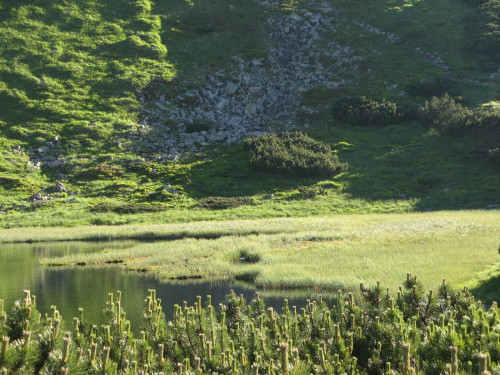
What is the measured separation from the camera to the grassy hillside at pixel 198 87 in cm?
4891

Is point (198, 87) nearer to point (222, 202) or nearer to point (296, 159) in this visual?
point (296, 159)

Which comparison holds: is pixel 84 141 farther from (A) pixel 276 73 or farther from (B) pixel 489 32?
(B) pixel 489 32

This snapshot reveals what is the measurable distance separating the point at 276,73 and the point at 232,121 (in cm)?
1511

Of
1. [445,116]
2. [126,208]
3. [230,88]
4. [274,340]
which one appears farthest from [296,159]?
[274,340]

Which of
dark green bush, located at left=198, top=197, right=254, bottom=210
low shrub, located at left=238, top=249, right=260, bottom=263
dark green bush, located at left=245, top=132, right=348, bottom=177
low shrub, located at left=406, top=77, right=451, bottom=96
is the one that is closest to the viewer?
low shrub, located at left=238, top=249, right=260, bottom=263

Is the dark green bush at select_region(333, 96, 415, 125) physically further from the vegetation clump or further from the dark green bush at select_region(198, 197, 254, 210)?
the vegetation clump

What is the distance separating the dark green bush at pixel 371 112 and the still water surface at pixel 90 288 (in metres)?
44.6

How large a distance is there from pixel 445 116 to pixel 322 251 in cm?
3796

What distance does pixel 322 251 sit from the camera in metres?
29.0

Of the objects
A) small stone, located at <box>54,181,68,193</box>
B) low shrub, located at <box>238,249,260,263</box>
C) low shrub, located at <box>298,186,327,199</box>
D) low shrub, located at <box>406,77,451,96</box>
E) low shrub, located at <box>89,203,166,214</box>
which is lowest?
low shrub, located at <box>238,249,260,263</box>

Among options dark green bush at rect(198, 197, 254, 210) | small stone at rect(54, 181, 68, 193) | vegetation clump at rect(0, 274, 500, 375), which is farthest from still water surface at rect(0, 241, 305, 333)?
small stone at rect(54, 181, 68, 193)

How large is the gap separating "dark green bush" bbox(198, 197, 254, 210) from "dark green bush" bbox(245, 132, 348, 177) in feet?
23.1

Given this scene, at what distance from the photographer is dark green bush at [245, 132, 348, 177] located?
2154 inches

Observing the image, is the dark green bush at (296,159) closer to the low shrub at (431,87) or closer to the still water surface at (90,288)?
the low shrub at (431,87)
